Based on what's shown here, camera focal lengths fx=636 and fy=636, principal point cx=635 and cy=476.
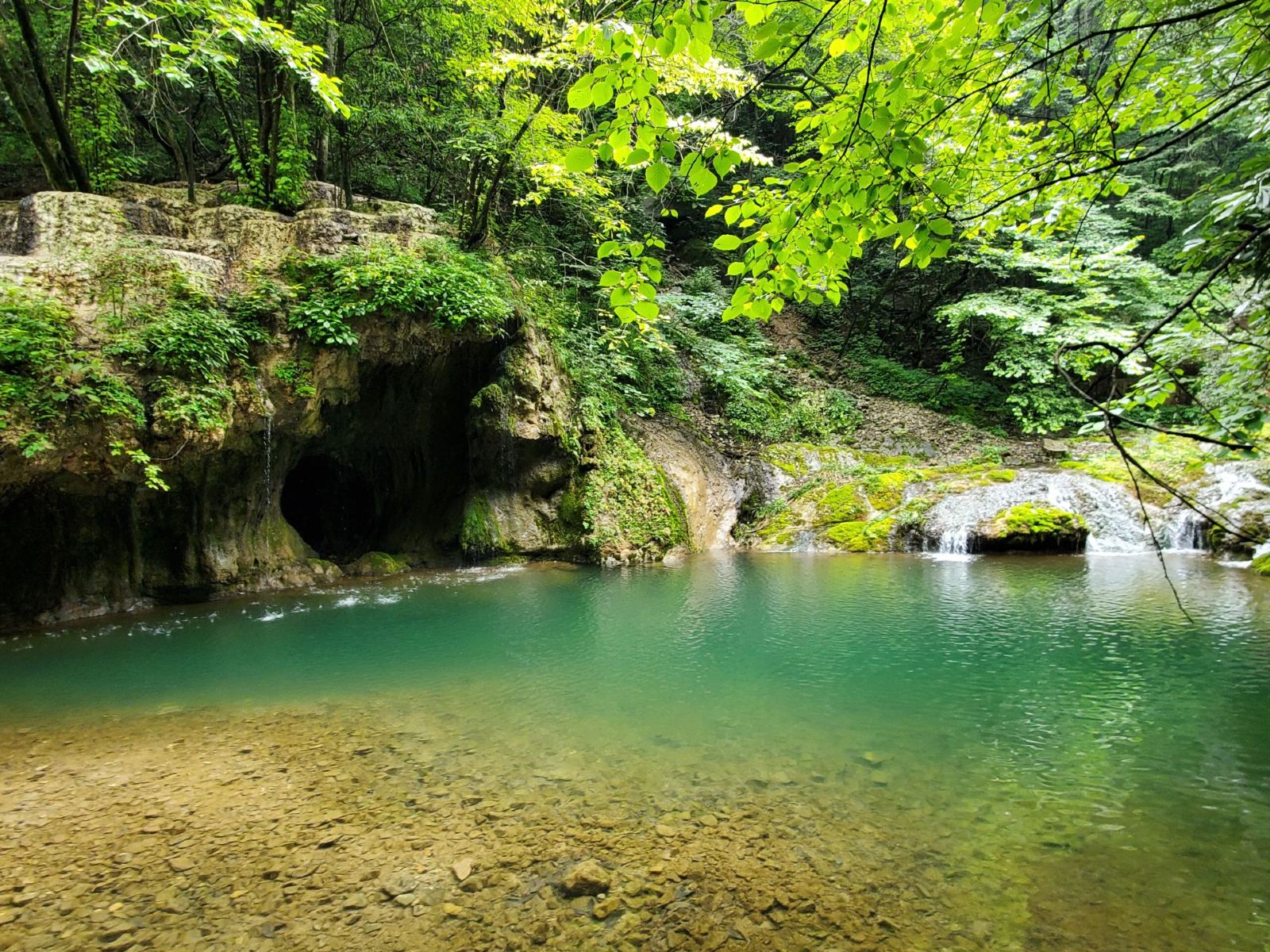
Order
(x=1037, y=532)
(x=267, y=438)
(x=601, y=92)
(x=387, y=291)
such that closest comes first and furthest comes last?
1. (x=601, y=92)
2. (x=267, y=438)
3. (x=387, y=291)
4. (x=1037, y=532)

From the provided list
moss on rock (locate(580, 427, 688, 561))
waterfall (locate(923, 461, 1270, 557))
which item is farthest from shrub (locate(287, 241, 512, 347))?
waterfall (locate(923, 461, 1270, 557))

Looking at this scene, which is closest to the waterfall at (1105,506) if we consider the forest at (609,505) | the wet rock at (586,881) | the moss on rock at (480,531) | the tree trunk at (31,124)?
the forest at (609,505)

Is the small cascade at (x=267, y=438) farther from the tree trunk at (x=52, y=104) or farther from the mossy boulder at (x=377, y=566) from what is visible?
the tree trunk at (x=52, y=104)

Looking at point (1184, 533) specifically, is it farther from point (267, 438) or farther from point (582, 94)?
point (267, 438)

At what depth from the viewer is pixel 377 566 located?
11922 millimetres

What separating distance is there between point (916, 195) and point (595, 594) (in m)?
8.35

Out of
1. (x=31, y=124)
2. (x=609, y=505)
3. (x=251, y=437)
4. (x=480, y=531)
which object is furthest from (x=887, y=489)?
(x=31, y=124)

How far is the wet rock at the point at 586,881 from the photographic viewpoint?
2969 millimetres

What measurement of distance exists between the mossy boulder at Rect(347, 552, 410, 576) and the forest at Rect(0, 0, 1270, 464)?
556 centimetres

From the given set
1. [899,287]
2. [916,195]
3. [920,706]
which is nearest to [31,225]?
[916,195]

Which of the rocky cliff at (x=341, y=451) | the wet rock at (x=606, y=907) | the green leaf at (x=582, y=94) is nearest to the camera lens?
the green leaf at (x=582, y=94)

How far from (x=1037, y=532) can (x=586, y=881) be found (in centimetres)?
1274

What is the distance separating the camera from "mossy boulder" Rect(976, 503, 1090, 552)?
41.6ft

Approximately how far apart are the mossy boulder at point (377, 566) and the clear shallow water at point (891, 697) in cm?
152
